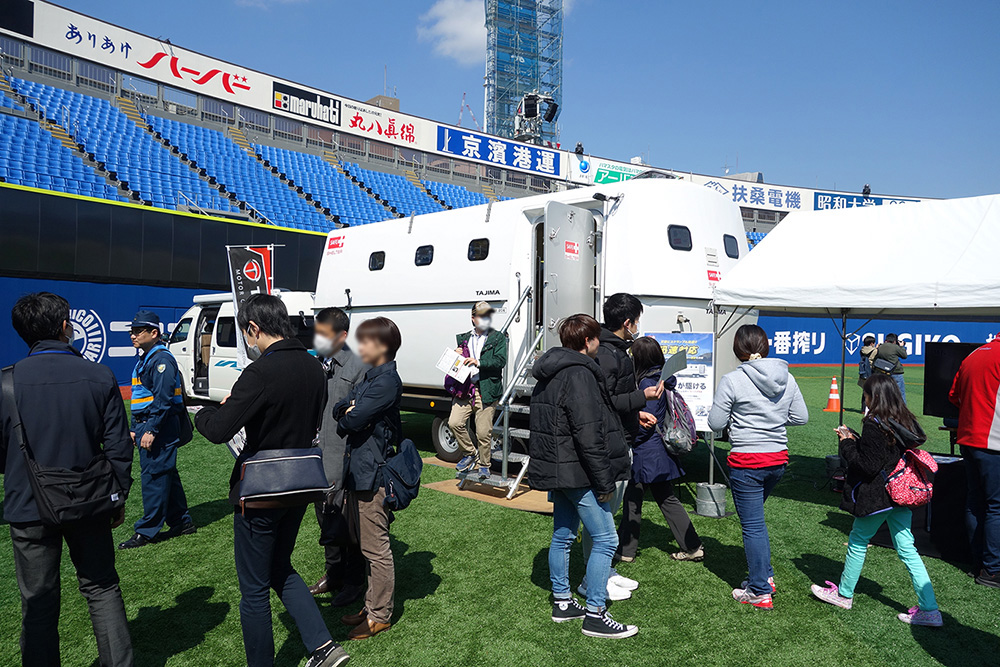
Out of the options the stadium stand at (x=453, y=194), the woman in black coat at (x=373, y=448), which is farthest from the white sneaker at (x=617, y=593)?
the stadium stand at (x=453, y=194)

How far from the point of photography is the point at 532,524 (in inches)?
232

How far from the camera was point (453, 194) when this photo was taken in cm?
3073

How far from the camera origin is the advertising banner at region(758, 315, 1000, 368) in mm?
25781

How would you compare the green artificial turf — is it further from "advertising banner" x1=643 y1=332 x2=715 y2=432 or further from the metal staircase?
"advertising banner" x1=643 y1=332 x2=715 y2=432

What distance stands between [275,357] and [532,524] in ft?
11.9

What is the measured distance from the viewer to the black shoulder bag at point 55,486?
2.77 meters

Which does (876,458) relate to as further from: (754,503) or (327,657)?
(327,657)

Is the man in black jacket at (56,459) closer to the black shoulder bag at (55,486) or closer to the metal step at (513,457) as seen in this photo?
the black shoulder bag at (55,486)

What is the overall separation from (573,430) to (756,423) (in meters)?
1.25

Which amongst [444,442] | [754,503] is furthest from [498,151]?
[754,503]

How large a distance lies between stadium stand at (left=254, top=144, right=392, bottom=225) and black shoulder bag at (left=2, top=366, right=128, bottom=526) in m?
21.1

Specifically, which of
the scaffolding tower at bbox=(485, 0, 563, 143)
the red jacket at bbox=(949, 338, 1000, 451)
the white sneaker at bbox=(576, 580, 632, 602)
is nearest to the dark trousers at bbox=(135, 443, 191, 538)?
the white sneaker at bbox=(576, 580, 632, 602)

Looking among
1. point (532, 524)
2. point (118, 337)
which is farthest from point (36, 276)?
point (532, 524)

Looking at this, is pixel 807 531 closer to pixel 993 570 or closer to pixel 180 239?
pixel 993 570
